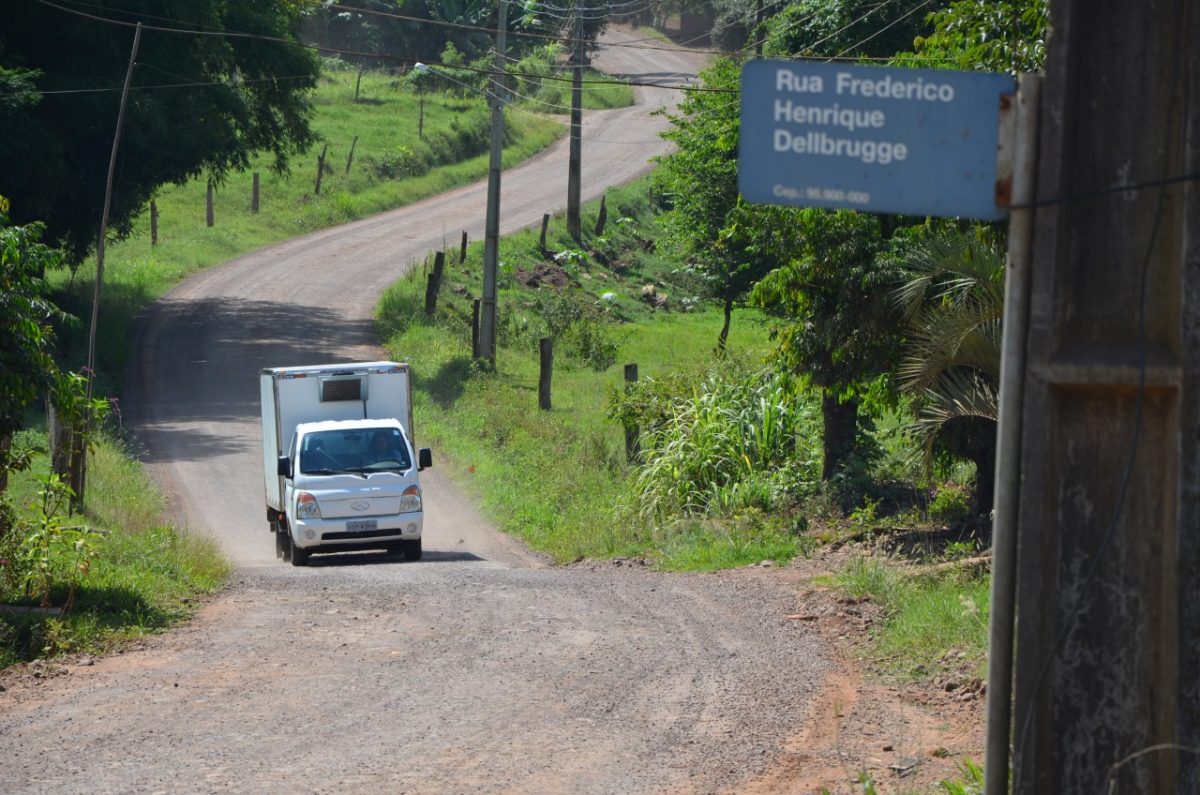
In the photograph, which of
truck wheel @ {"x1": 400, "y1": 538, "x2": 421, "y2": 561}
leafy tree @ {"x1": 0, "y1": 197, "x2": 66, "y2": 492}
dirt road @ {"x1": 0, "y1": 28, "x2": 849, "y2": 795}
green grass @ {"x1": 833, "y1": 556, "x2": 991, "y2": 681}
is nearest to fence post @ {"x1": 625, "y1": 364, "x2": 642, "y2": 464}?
truck wheel @ {"x1": 400, "y1": 538, "x2": 421, "y2": 561}

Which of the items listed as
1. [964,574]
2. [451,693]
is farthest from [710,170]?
[451,693]

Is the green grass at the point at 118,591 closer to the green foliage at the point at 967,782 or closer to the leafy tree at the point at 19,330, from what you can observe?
the leafy tree at the point at 19,330

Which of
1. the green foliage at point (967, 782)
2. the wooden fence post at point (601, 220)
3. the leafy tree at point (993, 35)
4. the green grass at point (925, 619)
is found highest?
the leafy tree at point (993, 35)

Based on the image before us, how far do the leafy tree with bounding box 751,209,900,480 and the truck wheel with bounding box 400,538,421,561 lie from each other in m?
5.43

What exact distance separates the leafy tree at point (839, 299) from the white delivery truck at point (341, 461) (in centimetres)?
535

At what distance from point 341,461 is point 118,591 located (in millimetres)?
6296

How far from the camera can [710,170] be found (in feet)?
107

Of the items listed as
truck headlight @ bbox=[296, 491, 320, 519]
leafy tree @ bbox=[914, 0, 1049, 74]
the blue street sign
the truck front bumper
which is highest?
leafy tree @ bbox=[914, 0, 1049, 74]

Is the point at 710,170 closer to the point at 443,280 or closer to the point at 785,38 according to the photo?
the point at 785,38

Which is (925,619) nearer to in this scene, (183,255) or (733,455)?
(733,455)

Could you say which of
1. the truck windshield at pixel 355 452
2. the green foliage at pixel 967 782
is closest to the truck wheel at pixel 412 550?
the truck windshield at pixel 355 452

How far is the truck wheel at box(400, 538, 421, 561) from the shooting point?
1738 cm

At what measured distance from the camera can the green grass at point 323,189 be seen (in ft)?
117

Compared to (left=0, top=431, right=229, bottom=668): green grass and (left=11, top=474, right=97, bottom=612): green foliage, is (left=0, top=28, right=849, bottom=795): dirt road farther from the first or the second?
(left=11, top=474, right=97, bottom=612): green foliage
